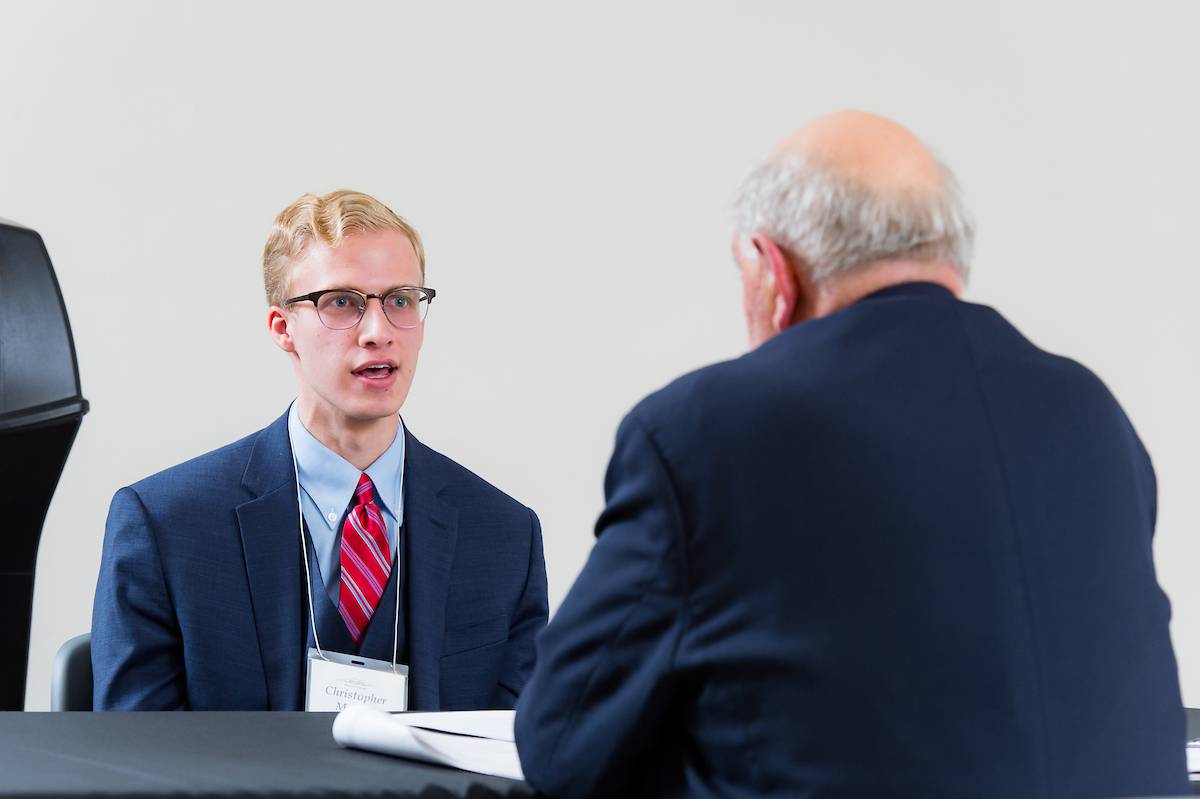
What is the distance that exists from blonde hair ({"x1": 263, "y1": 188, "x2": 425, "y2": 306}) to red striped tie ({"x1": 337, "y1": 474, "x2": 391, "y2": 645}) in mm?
348

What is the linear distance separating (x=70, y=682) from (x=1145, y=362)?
344 cm

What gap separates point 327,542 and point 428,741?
78 cm

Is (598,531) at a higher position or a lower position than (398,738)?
higher

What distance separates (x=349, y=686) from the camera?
1877 millimetres

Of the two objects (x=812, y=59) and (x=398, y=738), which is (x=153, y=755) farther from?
(x=812, y=59)

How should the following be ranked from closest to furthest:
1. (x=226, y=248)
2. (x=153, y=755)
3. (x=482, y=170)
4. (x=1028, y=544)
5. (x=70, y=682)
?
1. (x=1028, y=544)
2. (x=153, y=755)
3. (x=70, y=682)
4. (x=226, y=248)
5. (x=482, y=170)

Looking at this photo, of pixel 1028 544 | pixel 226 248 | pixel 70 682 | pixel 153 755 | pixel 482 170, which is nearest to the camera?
pixel 1028 544

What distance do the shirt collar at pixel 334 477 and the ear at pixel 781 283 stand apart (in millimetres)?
962

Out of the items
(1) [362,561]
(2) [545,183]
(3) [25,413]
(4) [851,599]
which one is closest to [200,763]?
(4) [851,599]

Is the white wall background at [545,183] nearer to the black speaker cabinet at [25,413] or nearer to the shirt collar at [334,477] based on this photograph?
Result: the black speaker cabinet at [25,413]

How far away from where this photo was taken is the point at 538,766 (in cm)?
111

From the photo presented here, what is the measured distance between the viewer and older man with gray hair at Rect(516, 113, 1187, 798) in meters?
1.04

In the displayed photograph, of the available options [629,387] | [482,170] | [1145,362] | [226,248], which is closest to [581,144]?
[482,170]

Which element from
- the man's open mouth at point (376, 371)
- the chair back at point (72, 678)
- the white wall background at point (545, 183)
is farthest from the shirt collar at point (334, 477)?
the white wall background at point (545, 183)
